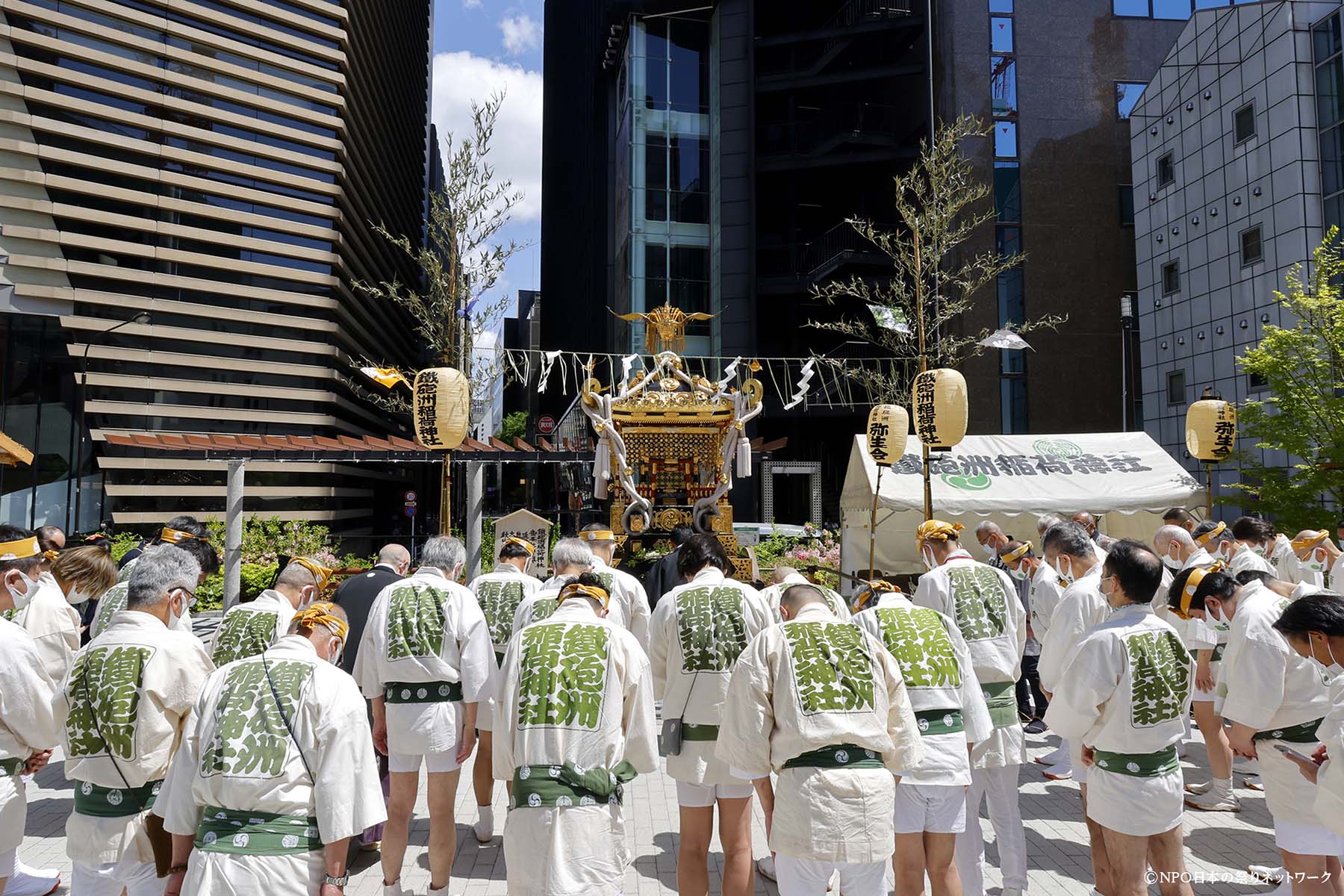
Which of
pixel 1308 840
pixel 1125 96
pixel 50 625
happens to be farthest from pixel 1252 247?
pixel 50 625

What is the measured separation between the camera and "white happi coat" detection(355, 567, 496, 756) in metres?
4.65

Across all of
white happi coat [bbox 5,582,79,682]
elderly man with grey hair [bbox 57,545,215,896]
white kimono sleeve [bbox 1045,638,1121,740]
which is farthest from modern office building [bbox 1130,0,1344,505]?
white happi coat [bbox 5,582,79,682]

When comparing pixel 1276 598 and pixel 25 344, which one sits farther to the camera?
pixel 25 344

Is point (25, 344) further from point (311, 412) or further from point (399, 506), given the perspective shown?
point (399, 506)

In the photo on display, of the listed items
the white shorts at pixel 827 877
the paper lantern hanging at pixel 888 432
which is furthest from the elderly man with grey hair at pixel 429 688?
the paper lantern hanging at pixel 888 432

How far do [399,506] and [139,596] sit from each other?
109 ft

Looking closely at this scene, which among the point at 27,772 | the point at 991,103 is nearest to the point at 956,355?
the point at 991,103

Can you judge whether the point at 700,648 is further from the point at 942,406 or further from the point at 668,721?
the point at 942,406

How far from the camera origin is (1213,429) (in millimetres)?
11844

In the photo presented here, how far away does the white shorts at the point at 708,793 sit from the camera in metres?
4.21

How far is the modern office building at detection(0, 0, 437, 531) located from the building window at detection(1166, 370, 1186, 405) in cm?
2464

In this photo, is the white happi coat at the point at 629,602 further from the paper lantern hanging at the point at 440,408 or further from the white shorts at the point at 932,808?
the paper lantern hanging at the point at 440,408

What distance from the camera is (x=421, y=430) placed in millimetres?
10219

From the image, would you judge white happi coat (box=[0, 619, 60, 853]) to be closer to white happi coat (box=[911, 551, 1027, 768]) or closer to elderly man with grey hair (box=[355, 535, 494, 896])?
elderly man with grey hair (box=[355, 535, 494, 896])
